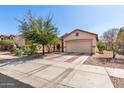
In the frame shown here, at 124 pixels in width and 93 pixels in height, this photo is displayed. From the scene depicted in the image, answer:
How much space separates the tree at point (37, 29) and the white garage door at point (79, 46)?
5.86m

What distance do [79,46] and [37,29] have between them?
779 centimetres

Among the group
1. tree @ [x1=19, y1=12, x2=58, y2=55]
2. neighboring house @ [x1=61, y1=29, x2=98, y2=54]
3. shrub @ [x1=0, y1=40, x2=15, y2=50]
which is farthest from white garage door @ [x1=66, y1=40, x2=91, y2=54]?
shrub @ [x1=0, y1=40, x2=15, y2=50]

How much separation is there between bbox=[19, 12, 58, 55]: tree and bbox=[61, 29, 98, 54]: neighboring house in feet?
19.2

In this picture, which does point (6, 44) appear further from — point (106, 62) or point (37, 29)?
point (106, 62)

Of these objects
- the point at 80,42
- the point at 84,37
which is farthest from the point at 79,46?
the point at 84,37

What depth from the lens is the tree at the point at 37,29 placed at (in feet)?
44.1

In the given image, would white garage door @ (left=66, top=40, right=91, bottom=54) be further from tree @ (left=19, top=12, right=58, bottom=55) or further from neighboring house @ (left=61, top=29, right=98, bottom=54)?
tree @ (left=19, top=12, right=58, bottom=55)

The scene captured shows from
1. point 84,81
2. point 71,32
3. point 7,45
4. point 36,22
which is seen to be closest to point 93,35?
point 71,32

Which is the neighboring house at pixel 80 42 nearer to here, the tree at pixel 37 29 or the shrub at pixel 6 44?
the tree at pixel 37 29

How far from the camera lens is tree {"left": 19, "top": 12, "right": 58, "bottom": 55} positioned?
44.1 ft

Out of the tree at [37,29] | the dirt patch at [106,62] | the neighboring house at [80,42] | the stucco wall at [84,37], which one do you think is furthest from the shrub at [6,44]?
the dirt patch at [106,62]

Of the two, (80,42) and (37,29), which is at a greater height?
(37,29)

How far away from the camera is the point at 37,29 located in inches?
531
